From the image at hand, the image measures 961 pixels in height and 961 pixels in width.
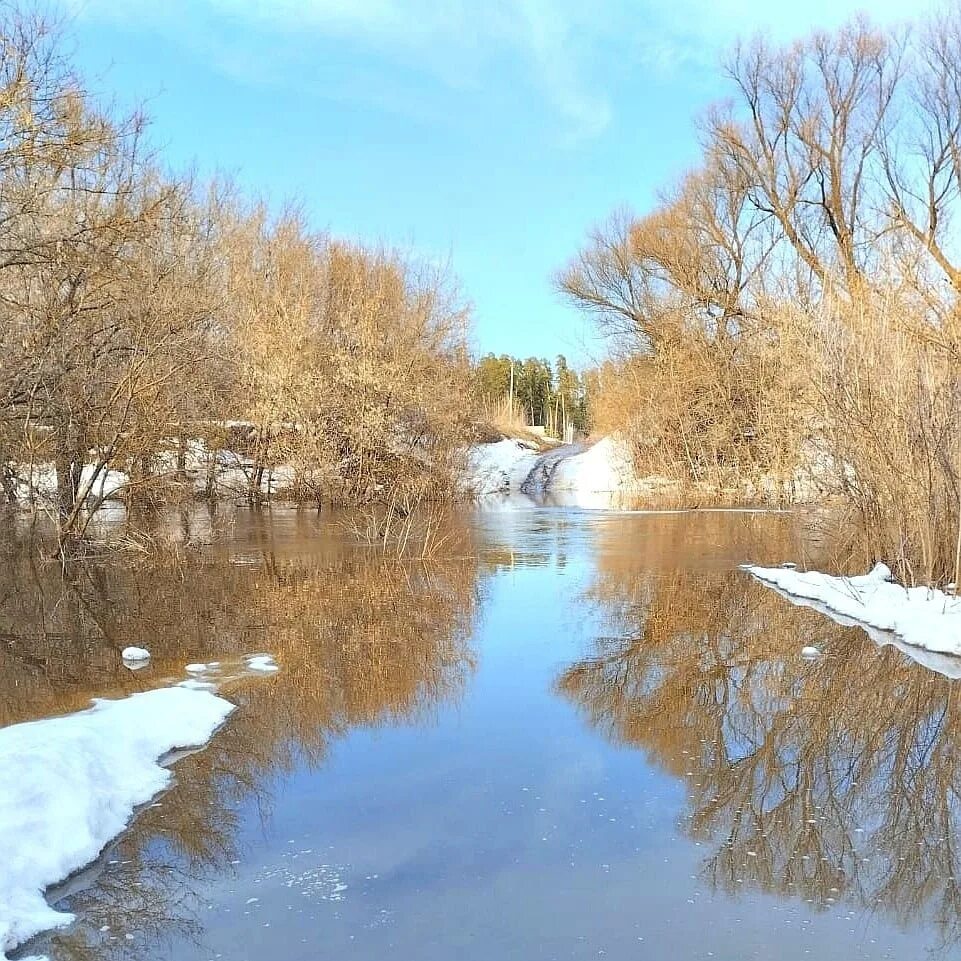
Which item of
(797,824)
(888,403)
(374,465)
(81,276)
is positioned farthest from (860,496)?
(374,465)

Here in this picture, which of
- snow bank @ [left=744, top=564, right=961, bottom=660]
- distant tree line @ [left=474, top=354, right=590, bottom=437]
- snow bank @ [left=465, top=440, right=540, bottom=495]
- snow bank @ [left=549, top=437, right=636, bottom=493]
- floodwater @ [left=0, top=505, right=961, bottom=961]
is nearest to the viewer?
floodwater @ [left=0, top=505, right=961, bottom=961]

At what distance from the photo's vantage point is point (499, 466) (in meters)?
35.5

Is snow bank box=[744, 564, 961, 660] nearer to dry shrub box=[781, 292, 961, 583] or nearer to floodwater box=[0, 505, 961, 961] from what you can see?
dry shrub box=[781, 292, 961, 583]

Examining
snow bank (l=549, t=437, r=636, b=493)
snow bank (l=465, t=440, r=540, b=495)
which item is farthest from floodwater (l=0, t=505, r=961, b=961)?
snow bank (l=549, t=437, r=636, b=493)

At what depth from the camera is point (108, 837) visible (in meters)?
4.27

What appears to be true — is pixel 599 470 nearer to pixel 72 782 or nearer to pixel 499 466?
pixel 499 466

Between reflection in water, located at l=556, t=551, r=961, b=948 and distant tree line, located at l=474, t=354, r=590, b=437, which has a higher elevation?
distant tree line, located at l=474, t=354, r=590, b=437

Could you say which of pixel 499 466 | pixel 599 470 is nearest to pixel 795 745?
pixel 599 470

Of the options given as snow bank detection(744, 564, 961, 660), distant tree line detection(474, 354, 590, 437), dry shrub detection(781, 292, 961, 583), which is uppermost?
distant tree line detection(474, 354, 590, 437)

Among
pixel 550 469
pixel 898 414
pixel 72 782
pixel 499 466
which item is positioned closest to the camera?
pixel 72 782

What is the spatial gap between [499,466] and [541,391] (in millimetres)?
42131

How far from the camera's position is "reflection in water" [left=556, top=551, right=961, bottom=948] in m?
3.94

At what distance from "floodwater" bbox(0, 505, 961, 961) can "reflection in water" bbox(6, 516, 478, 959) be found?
25 millimetres

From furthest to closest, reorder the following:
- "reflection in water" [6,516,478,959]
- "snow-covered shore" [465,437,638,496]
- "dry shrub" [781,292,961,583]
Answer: "snow-covered shore" [465,437,638,496], "dry shrub" [781,292,961,583], "reflection in water" [6,516,478,959]
